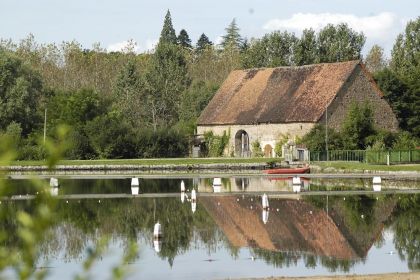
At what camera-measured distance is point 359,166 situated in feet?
194

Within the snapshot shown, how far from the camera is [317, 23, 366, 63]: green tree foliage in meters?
92.6

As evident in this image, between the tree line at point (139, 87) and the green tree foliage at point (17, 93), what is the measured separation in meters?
0.09

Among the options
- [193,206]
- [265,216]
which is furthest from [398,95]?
[265,216]

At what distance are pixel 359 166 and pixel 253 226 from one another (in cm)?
2617

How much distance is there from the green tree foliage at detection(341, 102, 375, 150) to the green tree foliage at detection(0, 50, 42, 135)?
93.1ft

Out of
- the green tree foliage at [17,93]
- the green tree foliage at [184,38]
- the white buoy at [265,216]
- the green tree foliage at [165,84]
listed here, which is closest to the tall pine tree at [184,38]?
the green tree foliage at [184,38]

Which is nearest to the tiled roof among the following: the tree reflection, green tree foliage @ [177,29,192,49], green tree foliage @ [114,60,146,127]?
green tree foliage @ [114,60,146,127]

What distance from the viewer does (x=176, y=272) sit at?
74.5ft

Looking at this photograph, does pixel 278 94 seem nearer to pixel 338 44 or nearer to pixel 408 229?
pixel 338 44

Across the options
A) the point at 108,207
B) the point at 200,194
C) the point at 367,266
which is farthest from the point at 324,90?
the point at 367,266

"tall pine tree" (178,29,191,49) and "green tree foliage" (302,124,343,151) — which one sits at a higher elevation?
"tall pine tree" (178,29,191,49)

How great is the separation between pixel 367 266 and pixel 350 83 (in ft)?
166

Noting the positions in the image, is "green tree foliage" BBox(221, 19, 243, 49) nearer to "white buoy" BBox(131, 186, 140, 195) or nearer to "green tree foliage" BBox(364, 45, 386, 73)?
"green tree foliage" BBox(364, 45, 386, 73)

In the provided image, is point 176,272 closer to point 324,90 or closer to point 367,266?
point 367,266
